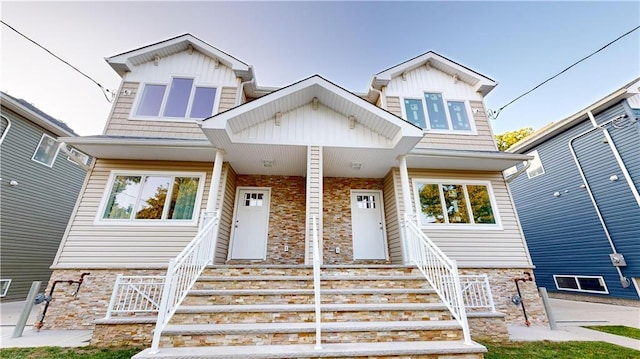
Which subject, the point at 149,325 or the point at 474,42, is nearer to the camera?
the point at 149,325

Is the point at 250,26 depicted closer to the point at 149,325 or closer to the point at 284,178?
the point at 284,178

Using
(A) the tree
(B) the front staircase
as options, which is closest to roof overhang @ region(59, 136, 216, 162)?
(B) the front staircase

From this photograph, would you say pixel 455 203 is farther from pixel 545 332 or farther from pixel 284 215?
pixel 284 215

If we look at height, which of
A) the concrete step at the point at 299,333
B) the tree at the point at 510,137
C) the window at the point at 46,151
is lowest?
the concrete step at the point at 299,333

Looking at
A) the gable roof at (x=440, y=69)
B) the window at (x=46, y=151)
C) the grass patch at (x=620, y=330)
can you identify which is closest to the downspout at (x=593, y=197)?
the grass patch at (x=620, y=330)

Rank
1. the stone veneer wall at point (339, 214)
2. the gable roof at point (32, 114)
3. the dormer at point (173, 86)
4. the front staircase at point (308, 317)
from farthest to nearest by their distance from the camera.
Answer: the gable roof at point (32, 114) → the stone veneer wall at point (339, 214) → the dormer at point (173, 86) → the front staircase at point (308, 317)

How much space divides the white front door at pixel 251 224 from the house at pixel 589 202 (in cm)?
1115

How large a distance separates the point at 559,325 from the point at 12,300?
599 inches

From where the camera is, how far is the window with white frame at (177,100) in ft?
23.5

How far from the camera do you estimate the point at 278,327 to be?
3.05 metres

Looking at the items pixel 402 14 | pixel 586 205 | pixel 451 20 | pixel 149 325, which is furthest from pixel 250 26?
pixel 586 205

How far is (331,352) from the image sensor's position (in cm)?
268

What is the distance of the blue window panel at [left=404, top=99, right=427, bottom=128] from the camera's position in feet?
25.5

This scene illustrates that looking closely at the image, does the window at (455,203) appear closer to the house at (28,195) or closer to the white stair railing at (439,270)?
A: the white stair railing at (439,270)
